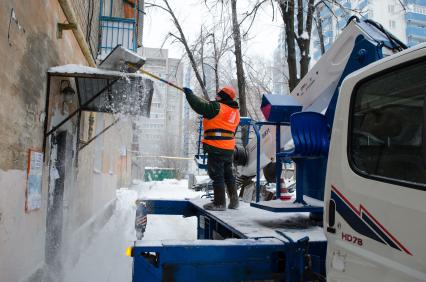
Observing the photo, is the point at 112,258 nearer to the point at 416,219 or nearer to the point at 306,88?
the point at 306,88

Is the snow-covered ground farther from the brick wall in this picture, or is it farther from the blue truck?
the brick wall

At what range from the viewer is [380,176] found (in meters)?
1.98

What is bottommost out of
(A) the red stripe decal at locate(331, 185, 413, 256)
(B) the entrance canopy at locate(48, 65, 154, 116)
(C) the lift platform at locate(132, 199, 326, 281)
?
(C) the lift platform at locate(132, 199, 326, 281)

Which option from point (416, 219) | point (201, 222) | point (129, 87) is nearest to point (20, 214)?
point (201, 222)

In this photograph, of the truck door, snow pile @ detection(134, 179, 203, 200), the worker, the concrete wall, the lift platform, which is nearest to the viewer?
the truck door

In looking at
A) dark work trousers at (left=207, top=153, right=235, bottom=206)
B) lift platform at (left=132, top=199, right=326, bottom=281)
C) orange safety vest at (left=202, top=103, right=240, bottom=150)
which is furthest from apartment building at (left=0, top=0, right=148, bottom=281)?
lift platform at (left=132, top=199, right=326, bottom=281)

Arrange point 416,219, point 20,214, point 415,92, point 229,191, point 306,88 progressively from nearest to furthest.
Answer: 1. point 416,219
2. point 415,92
3. point 306,88
4. point 20,214
5. point 229,191

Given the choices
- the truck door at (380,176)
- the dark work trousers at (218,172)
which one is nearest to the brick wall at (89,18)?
the dark work trousers at (218,172)

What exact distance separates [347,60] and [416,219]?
2077 mm

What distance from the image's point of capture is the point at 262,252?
257cm

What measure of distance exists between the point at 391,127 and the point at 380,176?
0.26 m

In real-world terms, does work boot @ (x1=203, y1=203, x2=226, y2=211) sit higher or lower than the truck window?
lower

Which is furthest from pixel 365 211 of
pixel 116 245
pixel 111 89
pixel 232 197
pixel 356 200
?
pixel 116 245

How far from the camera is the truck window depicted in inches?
70.9
